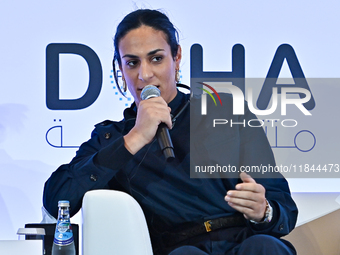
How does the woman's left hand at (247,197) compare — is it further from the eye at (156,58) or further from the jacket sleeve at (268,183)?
the eye at (156,58)

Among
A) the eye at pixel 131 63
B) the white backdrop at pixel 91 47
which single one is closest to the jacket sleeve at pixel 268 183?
the eye at pixel 131 63

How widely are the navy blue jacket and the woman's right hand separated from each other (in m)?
0.05

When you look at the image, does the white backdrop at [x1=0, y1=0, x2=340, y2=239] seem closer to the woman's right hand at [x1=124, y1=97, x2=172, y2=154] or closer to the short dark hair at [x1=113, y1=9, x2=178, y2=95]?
the short dark hair at [x1=113, y1=9, x2=178, y2=95]

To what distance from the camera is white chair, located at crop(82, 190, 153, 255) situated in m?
1.36

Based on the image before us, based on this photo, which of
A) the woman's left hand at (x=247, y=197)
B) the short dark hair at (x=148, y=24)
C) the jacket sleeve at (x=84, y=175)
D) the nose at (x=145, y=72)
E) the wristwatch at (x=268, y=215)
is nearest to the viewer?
the woman's left hand at (x=247, y=197)

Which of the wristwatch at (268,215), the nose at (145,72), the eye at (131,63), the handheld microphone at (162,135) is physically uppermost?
the eye at (131,63)

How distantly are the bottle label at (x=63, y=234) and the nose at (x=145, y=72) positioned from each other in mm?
566

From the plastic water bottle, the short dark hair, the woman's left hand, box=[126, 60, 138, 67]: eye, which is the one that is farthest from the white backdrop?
the woman's left hand

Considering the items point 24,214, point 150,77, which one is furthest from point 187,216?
point 24,214

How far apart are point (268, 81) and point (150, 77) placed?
44.2 inches

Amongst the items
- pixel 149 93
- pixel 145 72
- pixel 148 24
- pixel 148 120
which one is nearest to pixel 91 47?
pixel 148 24

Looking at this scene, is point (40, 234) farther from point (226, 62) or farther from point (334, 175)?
point (334, 175)

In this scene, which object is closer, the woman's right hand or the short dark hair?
the woman's right hand

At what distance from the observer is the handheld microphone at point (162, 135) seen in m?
1.30
